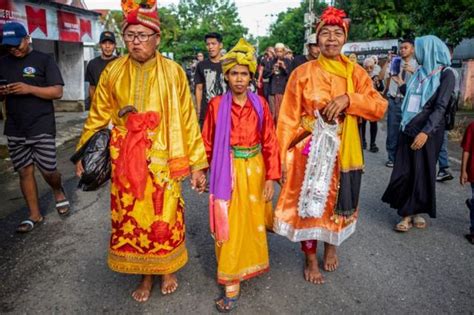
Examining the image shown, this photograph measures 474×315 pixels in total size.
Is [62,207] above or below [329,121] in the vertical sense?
below

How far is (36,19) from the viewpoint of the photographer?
9367 mm

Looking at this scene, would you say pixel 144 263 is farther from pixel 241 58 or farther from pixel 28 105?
pixel 28 105

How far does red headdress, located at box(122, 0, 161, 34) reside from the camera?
2.71 m

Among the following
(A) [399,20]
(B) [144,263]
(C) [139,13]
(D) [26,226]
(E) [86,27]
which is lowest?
(D) [26,226]

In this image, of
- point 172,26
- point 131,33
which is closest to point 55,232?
point 131,33

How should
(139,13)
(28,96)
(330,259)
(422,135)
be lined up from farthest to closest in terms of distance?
(28,96), (422,135), (330,259), (139,13)

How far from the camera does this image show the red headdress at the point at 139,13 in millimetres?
2709

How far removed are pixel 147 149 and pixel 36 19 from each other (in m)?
8.16

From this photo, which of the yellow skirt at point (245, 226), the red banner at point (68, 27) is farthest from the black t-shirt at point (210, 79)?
the red banner at point (68, 27)

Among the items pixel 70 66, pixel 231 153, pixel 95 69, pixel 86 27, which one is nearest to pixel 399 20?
pixel 86 27

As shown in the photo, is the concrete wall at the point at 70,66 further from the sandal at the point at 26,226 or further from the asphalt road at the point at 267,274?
the sandal at the point at 26,226

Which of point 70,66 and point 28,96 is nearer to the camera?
point 28,96

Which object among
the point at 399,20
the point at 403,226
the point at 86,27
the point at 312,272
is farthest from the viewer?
the point at 399,20

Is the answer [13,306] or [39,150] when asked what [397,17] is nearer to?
[39,150]
